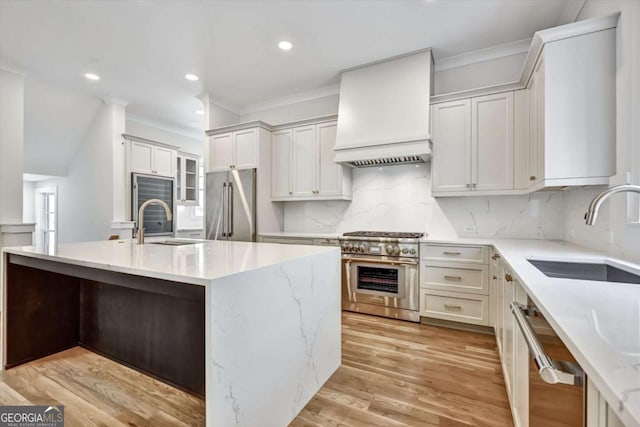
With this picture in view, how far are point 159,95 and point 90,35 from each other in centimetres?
147

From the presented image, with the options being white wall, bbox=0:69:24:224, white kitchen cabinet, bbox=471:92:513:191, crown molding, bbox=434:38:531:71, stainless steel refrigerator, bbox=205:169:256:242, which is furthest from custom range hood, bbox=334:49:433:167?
white wall, bbox=0:69:24:224

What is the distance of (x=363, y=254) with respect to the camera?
134 inches

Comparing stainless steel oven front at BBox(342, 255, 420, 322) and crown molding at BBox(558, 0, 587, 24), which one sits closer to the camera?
crown molding at BBox(558, 0, 587, 24)

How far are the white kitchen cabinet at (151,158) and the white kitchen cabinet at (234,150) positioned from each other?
1.40 meters

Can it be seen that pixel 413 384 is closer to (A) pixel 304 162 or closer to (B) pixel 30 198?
(A) pixel 304 162

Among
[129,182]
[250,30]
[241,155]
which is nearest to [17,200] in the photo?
[129,182]

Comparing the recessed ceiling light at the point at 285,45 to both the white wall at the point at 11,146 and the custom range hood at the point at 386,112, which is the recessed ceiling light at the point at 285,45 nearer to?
the custom range hood at the point at 386,112

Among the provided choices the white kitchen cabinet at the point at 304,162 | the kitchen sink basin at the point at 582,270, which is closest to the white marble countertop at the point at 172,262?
the kitchen sink basin at the point at 582,270

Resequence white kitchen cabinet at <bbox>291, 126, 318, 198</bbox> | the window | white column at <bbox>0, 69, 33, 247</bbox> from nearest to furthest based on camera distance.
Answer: white column at <bbox>0, 69, 33, 247</bbox> < white kitchen cabinet at <bbox>291, 126, 318, 198</bbox> < the window

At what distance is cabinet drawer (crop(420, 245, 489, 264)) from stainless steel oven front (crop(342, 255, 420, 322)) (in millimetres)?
172

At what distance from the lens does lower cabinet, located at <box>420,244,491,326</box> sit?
9.34 feet

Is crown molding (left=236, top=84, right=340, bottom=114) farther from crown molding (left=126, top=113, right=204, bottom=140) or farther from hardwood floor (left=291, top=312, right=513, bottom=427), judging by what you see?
hardwood floor (left=291, top=312, right=513, bottom=427)

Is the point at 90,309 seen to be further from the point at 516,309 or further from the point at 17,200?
the point at 516,309

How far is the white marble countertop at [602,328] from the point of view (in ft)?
1.57
